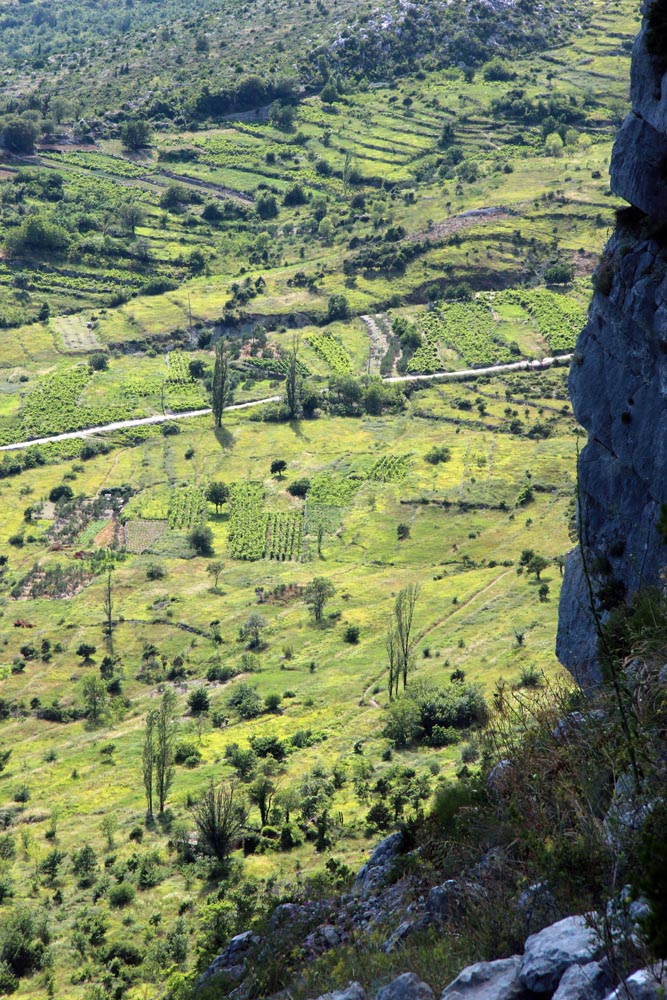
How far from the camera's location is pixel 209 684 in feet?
282

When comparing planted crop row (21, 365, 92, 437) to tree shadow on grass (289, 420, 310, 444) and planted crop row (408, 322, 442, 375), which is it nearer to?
tree shadow on grass (289, 420, 310, 444)

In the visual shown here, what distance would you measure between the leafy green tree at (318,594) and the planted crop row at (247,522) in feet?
43.8

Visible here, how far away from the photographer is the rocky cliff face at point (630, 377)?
34.9 meters

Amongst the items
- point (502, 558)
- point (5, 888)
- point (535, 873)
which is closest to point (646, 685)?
point (535, 873)

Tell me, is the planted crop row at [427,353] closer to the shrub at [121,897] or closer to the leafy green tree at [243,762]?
the leafy green tree at [243,762]

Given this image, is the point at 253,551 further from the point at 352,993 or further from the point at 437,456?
the point at 352,993

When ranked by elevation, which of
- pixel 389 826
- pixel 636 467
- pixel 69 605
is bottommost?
pixel 69 605

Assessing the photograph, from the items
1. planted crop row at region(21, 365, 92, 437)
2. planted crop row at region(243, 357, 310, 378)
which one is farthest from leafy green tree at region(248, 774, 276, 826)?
planted crop row at region(243, 357, 310, 378)

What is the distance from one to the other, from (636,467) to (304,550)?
3102 inches

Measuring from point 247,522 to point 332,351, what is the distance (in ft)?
190

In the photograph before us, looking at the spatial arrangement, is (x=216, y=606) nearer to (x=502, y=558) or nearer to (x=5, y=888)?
(x=502, y=558)

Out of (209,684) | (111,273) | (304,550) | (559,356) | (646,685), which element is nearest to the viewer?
(646,685)

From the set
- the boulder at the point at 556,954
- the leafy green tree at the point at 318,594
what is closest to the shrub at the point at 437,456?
the leafy green tree at the point at 318,594

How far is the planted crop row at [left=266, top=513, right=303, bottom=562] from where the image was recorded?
11381 cm
